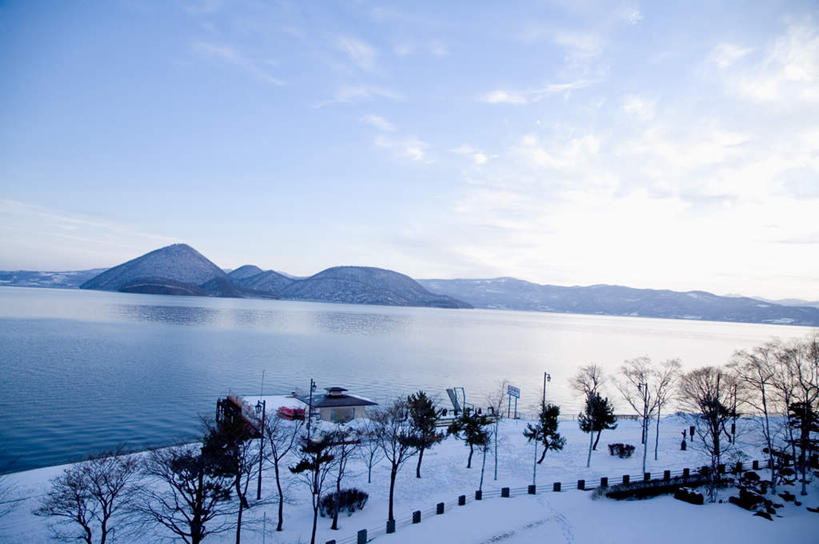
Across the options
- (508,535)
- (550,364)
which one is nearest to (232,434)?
(508,535)

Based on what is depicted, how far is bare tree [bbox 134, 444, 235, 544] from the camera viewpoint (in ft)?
66.2

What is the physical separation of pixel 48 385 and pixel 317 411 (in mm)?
35341

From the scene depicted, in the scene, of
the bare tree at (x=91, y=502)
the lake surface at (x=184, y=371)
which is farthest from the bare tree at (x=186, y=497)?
the lake surface at (x=184, y=371)

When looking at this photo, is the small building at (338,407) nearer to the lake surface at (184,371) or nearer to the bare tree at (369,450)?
the bare tree at (369,450)

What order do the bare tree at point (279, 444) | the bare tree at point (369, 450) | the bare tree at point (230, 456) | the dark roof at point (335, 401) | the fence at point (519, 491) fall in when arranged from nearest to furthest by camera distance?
the bare tree at point (230, 456)
the fence at point (519, 491)
the bare tree at point (279, 444)
the bare tree at point (369, 450)
the dark roof at point (335, 401)

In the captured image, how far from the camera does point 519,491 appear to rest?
95.4ft

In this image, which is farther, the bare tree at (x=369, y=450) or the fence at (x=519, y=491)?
the bare tree at (x=369, y=450)

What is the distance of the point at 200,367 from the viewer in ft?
232

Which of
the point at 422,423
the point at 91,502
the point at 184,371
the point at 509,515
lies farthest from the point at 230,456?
the point at 184,371

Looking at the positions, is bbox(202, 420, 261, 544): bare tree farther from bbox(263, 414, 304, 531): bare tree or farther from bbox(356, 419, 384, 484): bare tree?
bbox(356, 419, 384, 484): bare tree

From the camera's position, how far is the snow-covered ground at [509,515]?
2225cm

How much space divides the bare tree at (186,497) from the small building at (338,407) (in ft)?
51.2

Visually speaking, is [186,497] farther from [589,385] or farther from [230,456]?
[589,385]

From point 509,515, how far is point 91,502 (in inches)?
935
